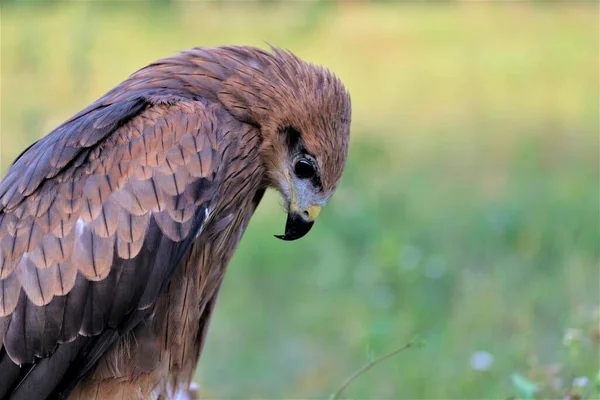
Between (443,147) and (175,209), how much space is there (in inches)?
281

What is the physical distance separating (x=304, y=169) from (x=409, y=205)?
15.3ft

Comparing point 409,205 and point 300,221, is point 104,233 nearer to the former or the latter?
point 300,221

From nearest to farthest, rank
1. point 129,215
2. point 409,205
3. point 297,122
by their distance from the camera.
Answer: point 129,215 < point 297,122 < point 409,205

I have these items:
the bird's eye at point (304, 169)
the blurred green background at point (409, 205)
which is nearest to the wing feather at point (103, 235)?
the bird's eye at point (304, 169)

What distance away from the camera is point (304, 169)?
11.8 ft

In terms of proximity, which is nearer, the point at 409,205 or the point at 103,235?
the point at 103,235

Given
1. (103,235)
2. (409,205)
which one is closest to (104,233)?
(103,235)

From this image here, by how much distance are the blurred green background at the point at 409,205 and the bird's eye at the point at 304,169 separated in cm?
71

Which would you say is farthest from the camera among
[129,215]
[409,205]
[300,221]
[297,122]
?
[409,205]

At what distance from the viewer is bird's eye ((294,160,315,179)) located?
3574 millimetres

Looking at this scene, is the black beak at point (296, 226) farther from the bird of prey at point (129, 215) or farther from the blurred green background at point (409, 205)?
the blurred green background at point (409, 205)

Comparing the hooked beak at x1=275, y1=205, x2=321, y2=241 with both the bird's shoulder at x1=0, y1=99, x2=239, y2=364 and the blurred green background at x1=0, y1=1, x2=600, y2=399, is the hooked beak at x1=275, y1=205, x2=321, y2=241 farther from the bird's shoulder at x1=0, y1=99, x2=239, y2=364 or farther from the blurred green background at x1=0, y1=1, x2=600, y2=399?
the blurred green background at x1=0, y1=1, x2=600, y2=399

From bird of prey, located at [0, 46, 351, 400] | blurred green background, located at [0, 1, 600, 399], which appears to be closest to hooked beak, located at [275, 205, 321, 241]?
bird of prey, located at [0, 46, 351, 400]

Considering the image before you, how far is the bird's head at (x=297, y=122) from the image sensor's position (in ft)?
11.5
